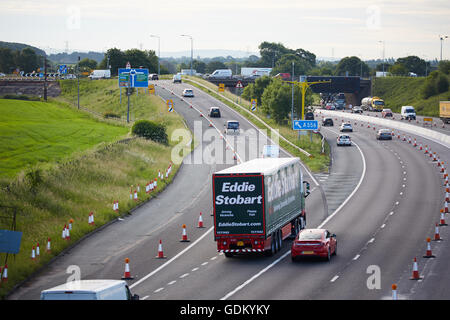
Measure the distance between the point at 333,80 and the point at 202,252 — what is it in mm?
123986

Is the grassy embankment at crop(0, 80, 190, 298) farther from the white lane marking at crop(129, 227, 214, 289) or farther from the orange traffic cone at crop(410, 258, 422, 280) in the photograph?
the orange traffic cone at crop(410, 258, 422, 280)

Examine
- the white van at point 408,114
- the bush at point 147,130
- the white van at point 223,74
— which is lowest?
the bush at point 147,130

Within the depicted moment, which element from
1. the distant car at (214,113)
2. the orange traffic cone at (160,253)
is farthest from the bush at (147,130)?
the orange traffic cone at (160,253)

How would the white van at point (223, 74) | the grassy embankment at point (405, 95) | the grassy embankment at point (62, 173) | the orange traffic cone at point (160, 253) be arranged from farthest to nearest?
the white van at point (223, 74)
the grassy embankment at point (405, 95)
the grassy embankment at point (62, 173)
the orange traffic cone at point (160, 253)

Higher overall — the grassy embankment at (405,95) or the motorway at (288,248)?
the grassy embankment at (405,95)

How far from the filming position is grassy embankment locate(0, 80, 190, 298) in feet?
115

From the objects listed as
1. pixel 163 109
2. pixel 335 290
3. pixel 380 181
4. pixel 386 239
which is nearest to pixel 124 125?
pixel 163 109

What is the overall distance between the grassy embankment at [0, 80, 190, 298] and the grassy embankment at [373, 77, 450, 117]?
217 ft

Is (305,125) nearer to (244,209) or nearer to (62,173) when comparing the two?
(62,173)

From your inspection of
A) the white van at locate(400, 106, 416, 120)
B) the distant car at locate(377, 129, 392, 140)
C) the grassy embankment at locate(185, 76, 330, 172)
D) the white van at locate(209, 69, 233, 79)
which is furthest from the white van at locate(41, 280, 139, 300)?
the white van at locate(209, 69, 233, 79)

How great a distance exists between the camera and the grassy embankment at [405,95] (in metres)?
143

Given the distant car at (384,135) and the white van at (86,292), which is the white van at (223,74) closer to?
the distant car at (384,135)

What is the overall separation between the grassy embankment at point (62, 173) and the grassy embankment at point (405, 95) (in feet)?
217

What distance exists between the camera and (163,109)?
105 meters
